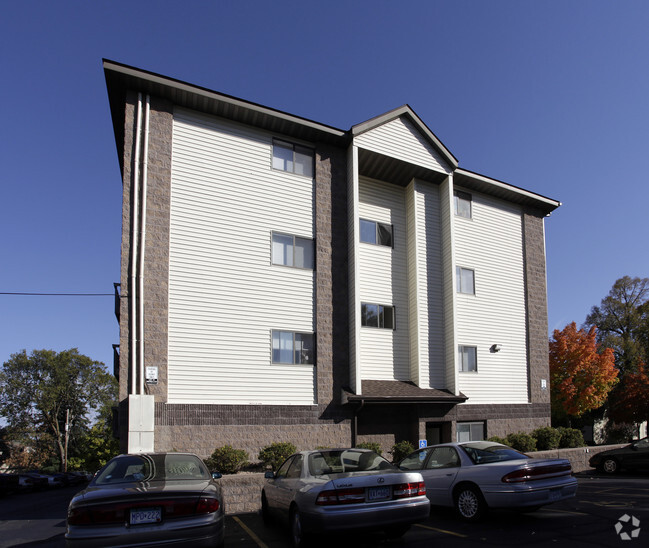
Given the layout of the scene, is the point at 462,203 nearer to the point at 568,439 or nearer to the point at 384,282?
the point at 384,282

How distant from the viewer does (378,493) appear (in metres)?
7.35

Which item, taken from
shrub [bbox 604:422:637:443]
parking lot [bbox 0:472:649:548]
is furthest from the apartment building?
shrub [bbox 604:422:637:443]

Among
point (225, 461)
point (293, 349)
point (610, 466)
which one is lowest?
point (610, 466)

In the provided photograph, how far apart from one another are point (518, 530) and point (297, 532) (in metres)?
3.59

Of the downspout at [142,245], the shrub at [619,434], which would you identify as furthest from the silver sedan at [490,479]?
the shrub at [619,434]

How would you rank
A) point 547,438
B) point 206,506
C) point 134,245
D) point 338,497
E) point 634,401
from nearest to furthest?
point 206,506 < point 338,497 < point 134,245 < point 547,438 < point 634,401

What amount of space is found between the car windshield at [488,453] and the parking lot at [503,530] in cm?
101

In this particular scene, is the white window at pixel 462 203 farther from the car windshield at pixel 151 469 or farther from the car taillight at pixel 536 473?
the car windshield at pixel 151 469

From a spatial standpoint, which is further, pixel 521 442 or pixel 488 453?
pixel 521 442

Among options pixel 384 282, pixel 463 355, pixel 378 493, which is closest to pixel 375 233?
pixel 384 282

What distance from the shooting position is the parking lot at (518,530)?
7.86m

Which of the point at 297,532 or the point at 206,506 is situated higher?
the point at 206,506

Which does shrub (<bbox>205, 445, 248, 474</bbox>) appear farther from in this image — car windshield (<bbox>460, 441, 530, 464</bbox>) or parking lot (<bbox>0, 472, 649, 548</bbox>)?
car windshield (<bbox>460, 441, 530, 464</bbox>)

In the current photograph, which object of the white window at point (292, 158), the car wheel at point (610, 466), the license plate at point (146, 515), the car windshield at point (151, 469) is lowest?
the car wheel at point (610, 466)
